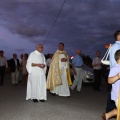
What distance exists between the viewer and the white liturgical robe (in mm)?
11555

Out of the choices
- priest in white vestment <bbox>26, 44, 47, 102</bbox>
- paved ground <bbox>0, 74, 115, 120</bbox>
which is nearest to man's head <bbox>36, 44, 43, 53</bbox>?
priest in white vestment <bbox>26, 44, 47, 102</bbox>

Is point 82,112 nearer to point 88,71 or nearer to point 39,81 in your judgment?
point 39,81

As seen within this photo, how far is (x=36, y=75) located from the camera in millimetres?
11711

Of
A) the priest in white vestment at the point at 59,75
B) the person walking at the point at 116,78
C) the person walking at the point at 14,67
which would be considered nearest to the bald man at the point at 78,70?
the priest in white vestment at the point at 59,75

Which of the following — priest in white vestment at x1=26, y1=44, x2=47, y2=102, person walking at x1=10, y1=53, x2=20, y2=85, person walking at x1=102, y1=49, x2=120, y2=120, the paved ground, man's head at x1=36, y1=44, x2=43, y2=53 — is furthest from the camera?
person walking at x1=10, y1=53, x2=20, y2=85

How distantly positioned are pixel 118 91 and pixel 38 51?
19.6 ft

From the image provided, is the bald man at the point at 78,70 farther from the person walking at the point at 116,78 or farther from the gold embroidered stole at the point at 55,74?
the person walking at the point at 116,78

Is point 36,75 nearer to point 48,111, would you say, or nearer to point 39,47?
point 39,47

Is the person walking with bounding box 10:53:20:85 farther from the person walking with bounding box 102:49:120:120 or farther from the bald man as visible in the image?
the person walking with bounding box 102:49:120:120

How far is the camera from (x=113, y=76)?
240 inches

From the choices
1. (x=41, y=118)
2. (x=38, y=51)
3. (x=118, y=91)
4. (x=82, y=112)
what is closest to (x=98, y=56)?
(x=38, y=51)

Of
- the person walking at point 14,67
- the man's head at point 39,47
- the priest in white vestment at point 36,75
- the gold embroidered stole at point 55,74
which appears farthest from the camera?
the person walking at point 14,67

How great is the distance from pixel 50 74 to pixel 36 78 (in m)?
1.99

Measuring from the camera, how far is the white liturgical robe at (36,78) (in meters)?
11.6
